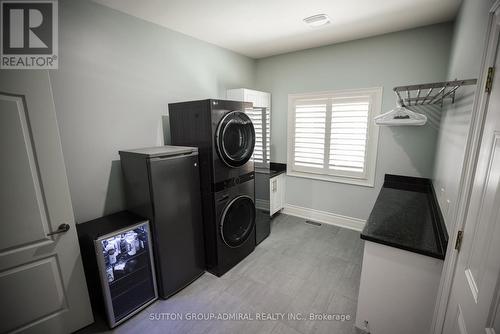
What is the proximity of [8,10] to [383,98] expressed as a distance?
12.0 ft

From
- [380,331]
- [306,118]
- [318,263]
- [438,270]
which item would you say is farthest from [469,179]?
[306,118]

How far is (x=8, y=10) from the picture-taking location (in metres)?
1.55

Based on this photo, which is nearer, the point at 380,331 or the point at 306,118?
the point at 380,331

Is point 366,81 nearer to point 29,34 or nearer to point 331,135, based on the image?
point 331,135

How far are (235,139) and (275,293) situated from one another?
5.25 feet

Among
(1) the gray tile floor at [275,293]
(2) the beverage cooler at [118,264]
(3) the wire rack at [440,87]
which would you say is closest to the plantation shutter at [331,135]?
(3) the wire rack at [440,87]

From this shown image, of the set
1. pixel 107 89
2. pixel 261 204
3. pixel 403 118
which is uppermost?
pixel 107 89

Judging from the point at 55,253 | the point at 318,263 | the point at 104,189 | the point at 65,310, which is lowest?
the point at 318,263

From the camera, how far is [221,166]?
86.4 inches

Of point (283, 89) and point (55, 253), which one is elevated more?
point (283, 89)

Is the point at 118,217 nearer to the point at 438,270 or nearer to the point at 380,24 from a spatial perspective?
the point at 438,270

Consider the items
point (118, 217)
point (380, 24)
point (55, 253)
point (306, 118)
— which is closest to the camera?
point (55, 253)

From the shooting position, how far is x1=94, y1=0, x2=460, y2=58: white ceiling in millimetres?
1942

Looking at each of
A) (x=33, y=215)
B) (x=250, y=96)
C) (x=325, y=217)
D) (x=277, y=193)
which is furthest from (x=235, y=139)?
(x=325, y=217)
